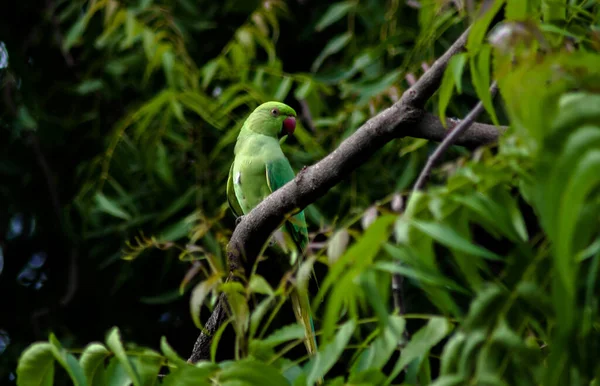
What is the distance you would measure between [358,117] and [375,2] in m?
0.91

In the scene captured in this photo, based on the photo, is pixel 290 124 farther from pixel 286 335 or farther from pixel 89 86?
pixel 286 335

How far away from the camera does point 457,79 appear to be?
140 cm

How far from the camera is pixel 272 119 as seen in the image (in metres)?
3.19

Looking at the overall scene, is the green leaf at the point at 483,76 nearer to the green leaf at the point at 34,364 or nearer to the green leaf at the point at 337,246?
the green leaf at the point at 337,246

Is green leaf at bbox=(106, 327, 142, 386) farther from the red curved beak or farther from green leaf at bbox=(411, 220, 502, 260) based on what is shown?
the red curved beak

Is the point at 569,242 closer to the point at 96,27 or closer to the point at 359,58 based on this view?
the point at 359,58

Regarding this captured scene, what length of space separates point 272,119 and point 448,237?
2255 millimetres

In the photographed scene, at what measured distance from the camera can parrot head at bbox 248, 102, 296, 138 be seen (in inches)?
125

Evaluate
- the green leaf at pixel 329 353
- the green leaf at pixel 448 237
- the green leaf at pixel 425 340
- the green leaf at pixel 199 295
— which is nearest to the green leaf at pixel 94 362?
→ the green leaf at pixel 199 295

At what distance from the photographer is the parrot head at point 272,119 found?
125 inches

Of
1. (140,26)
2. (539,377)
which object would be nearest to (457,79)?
(539,377)

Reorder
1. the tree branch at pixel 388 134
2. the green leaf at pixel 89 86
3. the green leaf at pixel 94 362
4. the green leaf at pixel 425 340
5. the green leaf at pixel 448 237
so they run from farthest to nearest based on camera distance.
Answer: the green leaf at pixel 89 86
the tree branch at pixel 388 134
the green leaf at pixel 94 362
the green leaf at pixel 425 340
the green leaf at pixel 448 237

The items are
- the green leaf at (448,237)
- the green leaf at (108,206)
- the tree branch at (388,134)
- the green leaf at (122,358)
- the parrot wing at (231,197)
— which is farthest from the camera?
the parrot wing at (231,197)

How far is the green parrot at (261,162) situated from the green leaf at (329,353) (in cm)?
165
